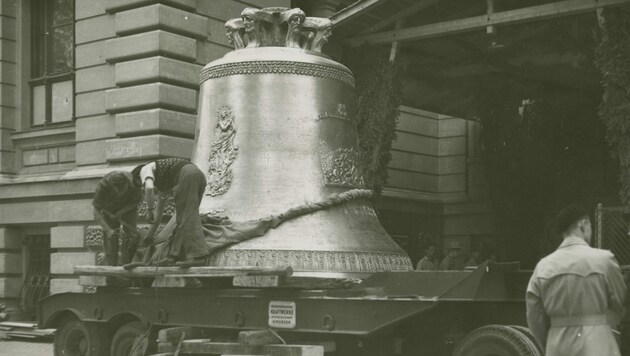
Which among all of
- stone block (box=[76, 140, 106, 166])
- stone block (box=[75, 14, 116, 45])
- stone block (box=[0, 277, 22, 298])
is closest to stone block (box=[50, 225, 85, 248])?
stone block (box=[76, 140, 106, 166])

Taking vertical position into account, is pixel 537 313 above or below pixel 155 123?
below

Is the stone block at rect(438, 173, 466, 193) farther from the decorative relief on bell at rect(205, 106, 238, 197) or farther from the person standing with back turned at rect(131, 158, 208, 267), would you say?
the person standing with back turned at rect(131, 158, 208, 267)

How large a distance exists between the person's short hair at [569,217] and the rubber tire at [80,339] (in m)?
6.97

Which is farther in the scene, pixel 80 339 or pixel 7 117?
pixel 7 117

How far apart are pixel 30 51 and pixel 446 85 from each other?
8.70 m

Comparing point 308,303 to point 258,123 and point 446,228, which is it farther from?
point 446,228

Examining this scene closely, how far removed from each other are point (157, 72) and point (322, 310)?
8847mm

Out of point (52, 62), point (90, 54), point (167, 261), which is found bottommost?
point (167, 261)

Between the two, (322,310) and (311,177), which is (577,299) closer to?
(322,310)

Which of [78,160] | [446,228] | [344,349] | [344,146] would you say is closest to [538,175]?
[446,228]

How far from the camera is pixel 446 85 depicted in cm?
2278

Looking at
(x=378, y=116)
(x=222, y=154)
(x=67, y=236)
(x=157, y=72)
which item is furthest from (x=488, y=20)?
(x=67, y=236)

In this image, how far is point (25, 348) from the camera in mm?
17266

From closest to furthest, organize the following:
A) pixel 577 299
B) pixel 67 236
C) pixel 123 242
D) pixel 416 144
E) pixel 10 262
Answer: pixel 577 299, pixel 123 242, pixel 67 236, pixel 10 262, pixel 416 144
